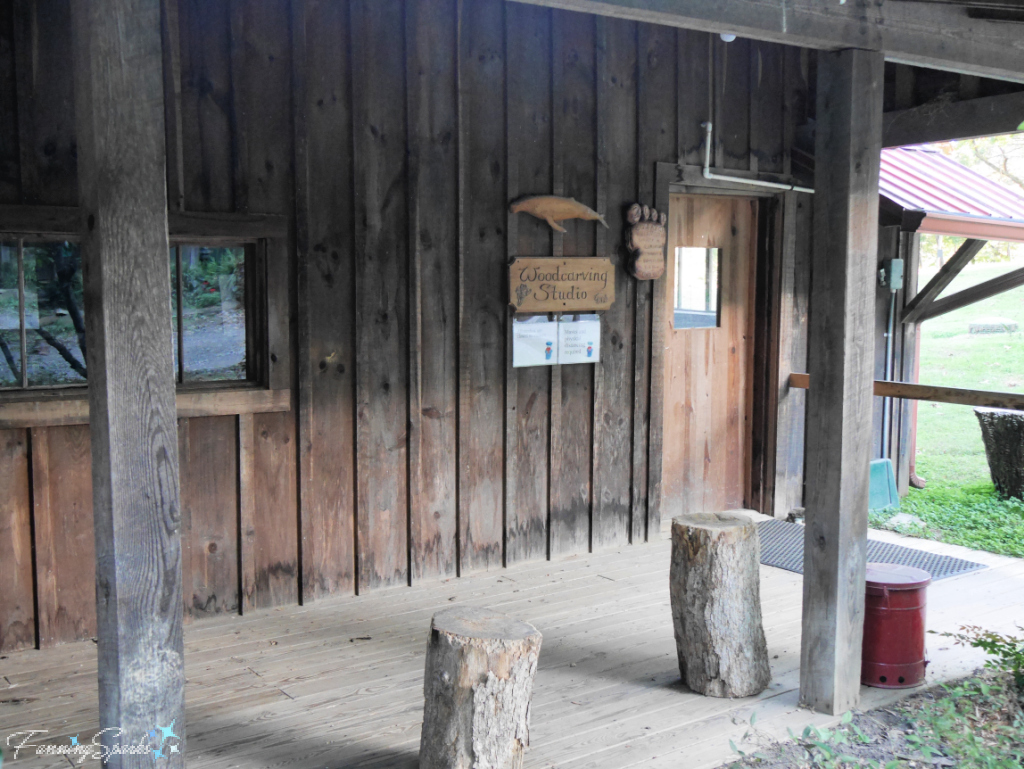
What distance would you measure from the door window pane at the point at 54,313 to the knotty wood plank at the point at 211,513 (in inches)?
24.5

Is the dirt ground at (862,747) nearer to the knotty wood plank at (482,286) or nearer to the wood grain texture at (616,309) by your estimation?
the knotty wood plank at (482,286)

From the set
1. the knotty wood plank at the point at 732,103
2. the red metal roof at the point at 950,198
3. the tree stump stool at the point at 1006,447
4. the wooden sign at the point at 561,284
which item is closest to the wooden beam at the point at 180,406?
the wooden sign at the point at 561,284

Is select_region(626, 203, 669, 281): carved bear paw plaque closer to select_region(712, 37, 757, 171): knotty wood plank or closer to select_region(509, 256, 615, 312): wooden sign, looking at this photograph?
select_region(509, 256, 615, 312): wooden sign

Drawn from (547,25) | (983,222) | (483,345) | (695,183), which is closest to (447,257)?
(483,345)

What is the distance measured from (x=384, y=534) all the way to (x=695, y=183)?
298cm

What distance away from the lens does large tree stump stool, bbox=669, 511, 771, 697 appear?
3.87 m

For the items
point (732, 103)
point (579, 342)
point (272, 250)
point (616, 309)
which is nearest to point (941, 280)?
point (732, 103)

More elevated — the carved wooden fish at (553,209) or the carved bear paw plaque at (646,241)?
the carved wooden fish at (553,209)

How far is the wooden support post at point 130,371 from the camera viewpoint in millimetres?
2467

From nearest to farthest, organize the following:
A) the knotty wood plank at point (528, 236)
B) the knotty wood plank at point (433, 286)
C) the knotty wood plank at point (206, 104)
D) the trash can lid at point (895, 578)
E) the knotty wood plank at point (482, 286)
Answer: the trash can lid at point (895, 578) → the knotty wood plank at point (206, 104) → the knotty wood plank at point (433, 286) → the knotty wood plank at point (482, 286) → the knotty wood plank at point (528, 236)

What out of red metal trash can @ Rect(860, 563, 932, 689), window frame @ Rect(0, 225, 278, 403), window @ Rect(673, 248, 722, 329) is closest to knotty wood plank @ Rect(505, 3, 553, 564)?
window @ Rect(673, 248, 722, 329)

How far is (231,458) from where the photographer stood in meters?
4.77

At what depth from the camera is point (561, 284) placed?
5.76 metres

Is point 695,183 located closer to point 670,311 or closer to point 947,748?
point 670,311
